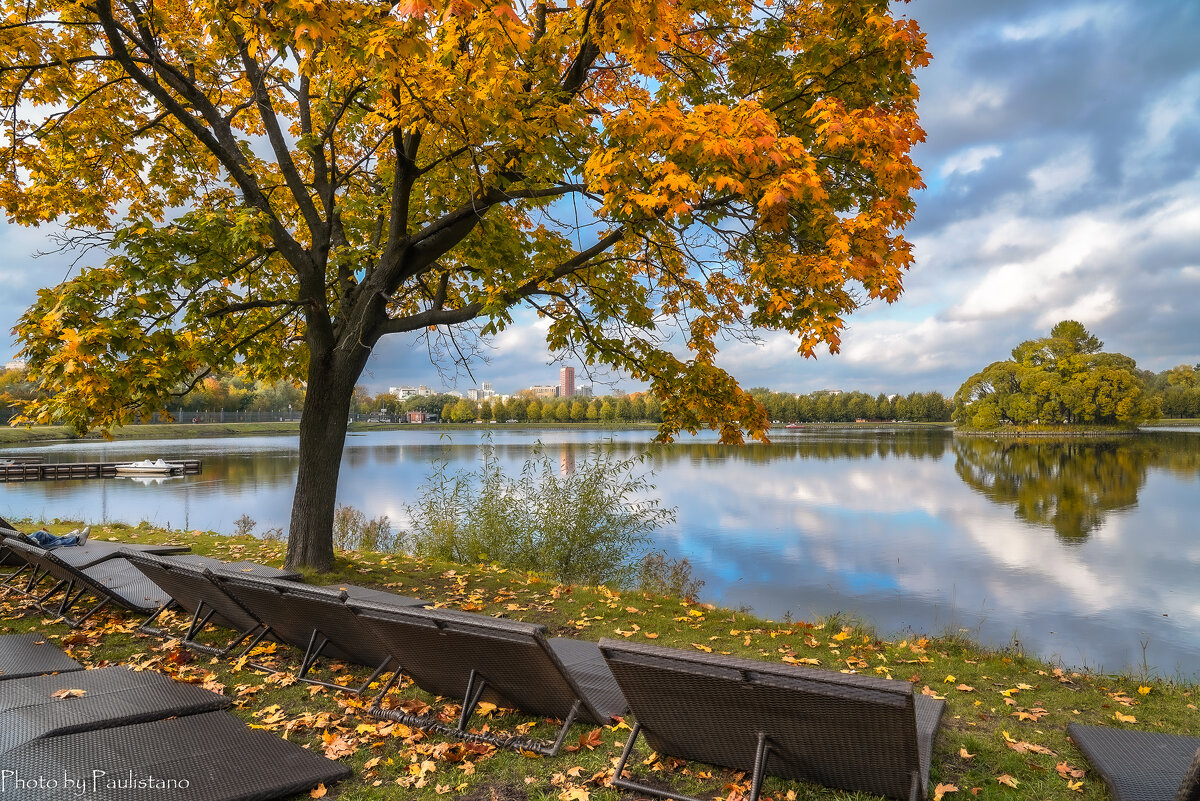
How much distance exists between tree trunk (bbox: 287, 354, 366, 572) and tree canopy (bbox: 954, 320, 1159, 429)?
68.2m

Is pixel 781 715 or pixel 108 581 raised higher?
pixel 781 715

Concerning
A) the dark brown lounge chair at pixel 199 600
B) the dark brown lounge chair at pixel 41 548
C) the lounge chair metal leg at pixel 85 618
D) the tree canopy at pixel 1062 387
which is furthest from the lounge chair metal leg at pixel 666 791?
the tree canopy at pixel 1062 387

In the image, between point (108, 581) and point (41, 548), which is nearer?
point (41, 548)

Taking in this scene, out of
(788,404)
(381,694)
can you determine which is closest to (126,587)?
(381,694)

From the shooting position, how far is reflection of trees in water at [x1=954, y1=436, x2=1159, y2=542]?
782 inches

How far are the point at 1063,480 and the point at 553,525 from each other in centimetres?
2633

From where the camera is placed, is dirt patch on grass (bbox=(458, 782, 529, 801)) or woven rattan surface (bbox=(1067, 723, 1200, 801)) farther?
dirt patch on grass (bbox=(458, 782, 529, 801))

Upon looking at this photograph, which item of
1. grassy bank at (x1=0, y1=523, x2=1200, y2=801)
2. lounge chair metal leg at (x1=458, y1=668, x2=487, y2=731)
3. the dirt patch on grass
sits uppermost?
lounge chair metal leg at (x1=458, y1=668, x2=487, y2=731)

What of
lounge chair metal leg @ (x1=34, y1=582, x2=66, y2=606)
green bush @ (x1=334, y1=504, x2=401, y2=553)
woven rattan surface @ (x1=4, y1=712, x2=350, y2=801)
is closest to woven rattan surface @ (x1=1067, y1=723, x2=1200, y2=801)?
woven rattan surface @ (x1=4, y1=712, x2=350, y2=801)

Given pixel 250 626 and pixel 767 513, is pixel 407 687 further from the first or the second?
pixel 767 513

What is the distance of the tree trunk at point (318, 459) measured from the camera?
25.7ft

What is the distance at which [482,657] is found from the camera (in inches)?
131

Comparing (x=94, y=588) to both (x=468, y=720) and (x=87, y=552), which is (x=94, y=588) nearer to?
(x=87, y=552)

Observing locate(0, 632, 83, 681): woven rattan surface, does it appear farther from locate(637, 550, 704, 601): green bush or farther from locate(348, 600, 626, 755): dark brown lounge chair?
locate(637, 550, 704, 601): green bush
